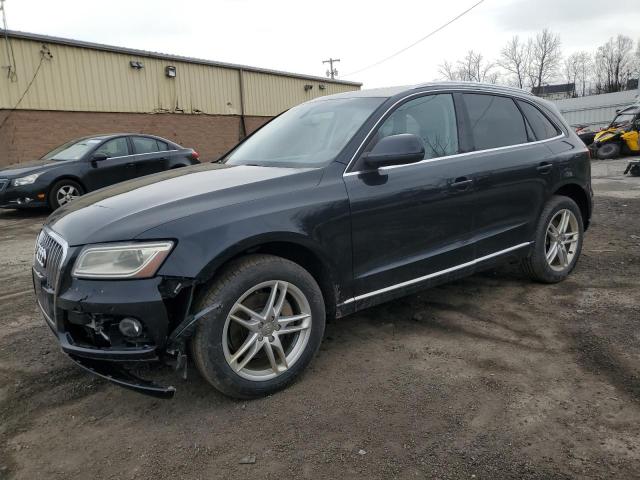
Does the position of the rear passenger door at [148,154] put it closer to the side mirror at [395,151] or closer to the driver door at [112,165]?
the driver door at [112,165]

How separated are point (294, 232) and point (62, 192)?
7706 millimetres

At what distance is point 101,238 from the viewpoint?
2488mm

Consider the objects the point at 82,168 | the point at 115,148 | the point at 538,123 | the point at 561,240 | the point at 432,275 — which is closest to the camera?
the point at 432,275

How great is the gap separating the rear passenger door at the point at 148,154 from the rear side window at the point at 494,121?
7.53 m

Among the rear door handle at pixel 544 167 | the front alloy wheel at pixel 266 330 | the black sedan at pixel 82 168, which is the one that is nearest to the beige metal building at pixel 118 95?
the black sedan at pixel 82 168

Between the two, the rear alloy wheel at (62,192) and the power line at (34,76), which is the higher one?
the power line at (34,76)

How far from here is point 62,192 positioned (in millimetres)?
9023

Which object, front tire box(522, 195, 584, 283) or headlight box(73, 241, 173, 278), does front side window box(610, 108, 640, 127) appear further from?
headlight box(73, 241, 173, 278)

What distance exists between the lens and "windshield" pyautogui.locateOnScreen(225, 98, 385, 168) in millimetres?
3318

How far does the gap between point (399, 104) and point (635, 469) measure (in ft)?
8.08

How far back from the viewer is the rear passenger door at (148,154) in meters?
10.0

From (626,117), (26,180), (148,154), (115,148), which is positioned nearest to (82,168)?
(115,148)

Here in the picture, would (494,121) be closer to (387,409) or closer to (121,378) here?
(387,409)

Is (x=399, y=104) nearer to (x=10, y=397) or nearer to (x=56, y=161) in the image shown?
(x=10, y=397)
